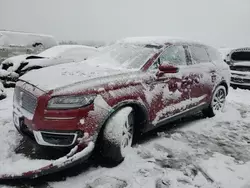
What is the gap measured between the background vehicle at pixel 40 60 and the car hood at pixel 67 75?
342cm

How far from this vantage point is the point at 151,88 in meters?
3.89

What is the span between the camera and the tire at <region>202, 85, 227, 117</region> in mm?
5611

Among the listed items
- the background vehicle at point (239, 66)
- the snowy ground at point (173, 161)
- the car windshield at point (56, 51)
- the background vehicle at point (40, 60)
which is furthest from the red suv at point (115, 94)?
the car windshield at point (56, 51)

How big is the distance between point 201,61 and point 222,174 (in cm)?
238

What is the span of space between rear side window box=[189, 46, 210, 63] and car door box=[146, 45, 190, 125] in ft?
0.96

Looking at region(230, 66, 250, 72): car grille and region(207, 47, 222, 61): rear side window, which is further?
region(230, 66, 250, 72): car grille

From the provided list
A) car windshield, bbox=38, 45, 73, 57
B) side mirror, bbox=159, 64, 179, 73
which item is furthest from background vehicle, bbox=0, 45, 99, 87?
side mirror, bbox=159, 64, 179, 73

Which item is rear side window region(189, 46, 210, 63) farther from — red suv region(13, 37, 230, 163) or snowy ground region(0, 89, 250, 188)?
snowy ground region(0, 89, 250, 188)

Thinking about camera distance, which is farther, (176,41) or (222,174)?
(176,41)

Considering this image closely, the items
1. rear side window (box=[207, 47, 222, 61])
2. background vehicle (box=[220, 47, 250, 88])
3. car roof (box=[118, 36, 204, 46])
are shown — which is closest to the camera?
car roof (box=[118, 36, 204, 46])

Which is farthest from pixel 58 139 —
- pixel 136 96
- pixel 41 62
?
pixel 41 62

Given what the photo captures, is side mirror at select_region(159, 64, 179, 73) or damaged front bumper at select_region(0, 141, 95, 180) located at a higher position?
side mirror at select_region(159, 64, 179, 73)

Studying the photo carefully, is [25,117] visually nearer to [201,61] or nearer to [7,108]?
[7,108]

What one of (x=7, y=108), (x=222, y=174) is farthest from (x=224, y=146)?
(x=7, y=108)
